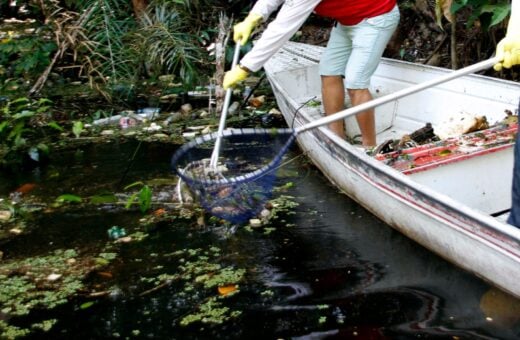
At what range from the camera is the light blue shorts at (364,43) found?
178 inches

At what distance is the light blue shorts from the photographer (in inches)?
178

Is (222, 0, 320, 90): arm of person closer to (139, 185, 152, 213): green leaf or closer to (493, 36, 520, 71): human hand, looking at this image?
(139, 185, 152, 213): green leaf

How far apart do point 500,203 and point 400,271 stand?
→ 750 mm

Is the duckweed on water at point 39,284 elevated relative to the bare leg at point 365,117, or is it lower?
lower

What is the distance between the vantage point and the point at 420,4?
654cm

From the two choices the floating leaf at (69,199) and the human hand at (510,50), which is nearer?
the human hand at (510,50)

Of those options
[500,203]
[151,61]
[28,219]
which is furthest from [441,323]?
[151,61]

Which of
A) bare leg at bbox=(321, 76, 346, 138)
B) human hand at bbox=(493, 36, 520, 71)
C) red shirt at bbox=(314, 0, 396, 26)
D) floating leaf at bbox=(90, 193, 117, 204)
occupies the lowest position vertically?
floating leaf at bbox=(90, 193, 117, 204)

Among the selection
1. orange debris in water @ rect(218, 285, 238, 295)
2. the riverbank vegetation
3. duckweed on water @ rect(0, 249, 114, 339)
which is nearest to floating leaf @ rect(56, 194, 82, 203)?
the riverbank vegetation

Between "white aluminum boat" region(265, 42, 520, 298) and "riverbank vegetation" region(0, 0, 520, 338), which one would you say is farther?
"riverbank vegetation" region(0, 0, 520, 338)

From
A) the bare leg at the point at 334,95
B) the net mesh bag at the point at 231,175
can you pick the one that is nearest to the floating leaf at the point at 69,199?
the net mesh bag at the point at 231,175

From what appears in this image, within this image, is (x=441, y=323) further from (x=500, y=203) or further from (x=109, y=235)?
(x=109, y=235)

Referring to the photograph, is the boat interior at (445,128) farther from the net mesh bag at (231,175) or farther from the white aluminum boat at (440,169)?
the net mesh bag at (231,175)

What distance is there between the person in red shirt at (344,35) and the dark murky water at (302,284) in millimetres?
794
